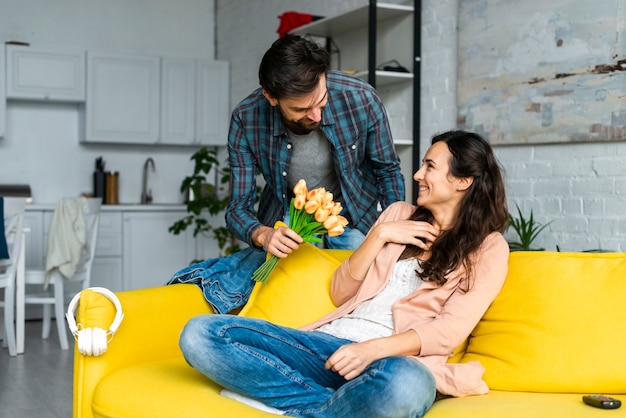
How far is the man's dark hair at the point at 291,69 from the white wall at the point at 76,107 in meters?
4.69

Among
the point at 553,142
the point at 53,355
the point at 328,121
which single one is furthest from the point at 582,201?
the point at 53,355

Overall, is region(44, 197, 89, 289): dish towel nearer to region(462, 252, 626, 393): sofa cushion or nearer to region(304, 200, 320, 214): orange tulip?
Result: region(304, 200, 320, 214): orange tulip

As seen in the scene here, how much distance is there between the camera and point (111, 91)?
21.1ft

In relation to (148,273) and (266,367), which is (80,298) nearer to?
(266,367)

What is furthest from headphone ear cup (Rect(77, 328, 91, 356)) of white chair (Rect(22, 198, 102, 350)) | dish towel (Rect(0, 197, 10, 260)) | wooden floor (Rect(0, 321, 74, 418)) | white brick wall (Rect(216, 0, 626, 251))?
white chair (Rect(22, 198, 102, 350))

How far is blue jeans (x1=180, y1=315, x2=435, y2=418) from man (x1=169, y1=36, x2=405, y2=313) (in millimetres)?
466

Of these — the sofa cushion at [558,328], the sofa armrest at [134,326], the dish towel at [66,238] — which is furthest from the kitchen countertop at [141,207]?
the sofa cushion at [558,328]

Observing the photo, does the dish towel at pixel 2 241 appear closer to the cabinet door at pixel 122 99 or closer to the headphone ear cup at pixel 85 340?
the cabinet door at pixel 122 99

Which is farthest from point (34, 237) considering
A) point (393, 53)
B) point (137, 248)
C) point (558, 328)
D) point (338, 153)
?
point (558, 328)

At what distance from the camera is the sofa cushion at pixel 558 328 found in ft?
6.64

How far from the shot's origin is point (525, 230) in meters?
3.48

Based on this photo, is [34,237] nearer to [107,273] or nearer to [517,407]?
[107,273]

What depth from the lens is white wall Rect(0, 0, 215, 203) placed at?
642cm

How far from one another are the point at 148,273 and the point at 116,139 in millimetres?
1108
